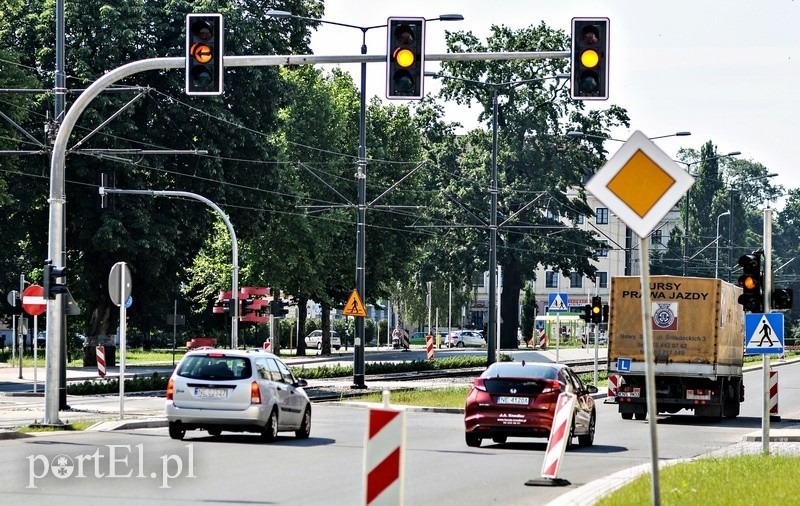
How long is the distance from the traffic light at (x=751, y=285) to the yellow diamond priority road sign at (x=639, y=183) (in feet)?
38.2

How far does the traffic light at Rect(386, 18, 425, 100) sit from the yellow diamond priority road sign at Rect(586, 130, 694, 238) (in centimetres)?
888

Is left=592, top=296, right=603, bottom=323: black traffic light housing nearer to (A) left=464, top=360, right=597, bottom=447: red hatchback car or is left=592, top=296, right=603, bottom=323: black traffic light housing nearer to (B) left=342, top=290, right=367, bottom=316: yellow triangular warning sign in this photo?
(B) left=342, top=290, right=367, bottom=316: yellow triangular warning sign

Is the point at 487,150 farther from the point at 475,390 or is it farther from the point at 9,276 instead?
the point at 475,390

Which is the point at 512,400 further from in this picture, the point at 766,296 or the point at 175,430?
the point at 175,430

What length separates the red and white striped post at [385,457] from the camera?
9.33 metres

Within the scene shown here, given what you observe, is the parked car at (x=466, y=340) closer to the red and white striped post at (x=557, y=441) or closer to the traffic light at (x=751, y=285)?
the traffic light at (x=751, y=285)

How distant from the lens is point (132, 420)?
92.5 feet

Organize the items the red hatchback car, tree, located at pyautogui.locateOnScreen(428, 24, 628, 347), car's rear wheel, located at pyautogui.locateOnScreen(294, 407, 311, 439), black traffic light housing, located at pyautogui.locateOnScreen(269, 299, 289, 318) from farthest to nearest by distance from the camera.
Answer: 1. tree, located at pyautogui.locateOnScreen(428, 24, 628, 347)
2. black traffic light housing, located at pyautogui.locateOnScreen(269, 299, 289, 318)
3. car's rear wheel, located at pyautogui.locateOnScreen(294, 407, 311, 439)
4. the red hatchback car

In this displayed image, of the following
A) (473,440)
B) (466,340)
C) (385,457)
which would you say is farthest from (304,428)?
(466,340)

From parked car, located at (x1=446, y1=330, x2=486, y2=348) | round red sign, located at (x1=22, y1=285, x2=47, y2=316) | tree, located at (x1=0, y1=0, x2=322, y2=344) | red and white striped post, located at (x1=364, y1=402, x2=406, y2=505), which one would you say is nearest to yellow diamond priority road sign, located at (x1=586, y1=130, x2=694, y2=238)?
red and white striped post, located at (x1=364, y1=402, x2=406, y2=505)

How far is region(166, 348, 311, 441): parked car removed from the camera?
23.6 metres

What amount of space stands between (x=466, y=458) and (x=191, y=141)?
35.3 metres

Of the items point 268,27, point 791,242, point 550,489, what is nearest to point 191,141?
point 268,27

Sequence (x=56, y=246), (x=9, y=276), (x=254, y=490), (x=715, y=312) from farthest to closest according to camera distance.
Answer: (x=9, y=276) → (x=715, y=312) → (x=56, y=246) → (x=254, y=490)
